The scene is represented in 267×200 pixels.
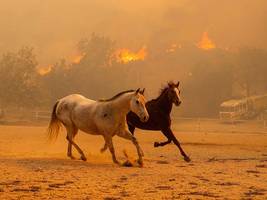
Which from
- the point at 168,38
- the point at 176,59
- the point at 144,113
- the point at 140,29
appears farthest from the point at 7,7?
the point at 144,113

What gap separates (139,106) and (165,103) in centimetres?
219

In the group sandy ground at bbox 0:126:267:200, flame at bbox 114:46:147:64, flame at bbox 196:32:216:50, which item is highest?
flame at bbox 196:32:216:50

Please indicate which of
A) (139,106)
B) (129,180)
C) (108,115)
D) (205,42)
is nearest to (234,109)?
(205,42)

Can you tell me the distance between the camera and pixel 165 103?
12.2m

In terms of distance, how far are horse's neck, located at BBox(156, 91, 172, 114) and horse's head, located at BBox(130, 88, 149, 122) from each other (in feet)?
6.34

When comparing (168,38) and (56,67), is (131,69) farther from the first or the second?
(168,38)

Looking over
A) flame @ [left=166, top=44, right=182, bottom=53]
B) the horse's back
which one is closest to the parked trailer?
flame @ [left=166, top=44, right=182, bottom=53]

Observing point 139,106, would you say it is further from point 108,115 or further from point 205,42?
point 205,42

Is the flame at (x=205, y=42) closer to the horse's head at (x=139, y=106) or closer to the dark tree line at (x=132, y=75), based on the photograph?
the dark tree line at (x=132, y=75)

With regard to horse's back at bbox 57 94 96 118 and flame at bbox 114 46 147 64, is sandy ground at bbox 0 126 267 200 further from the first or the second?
flame at bbox 114 46 147 64

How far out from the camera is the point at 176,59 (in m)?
67.7

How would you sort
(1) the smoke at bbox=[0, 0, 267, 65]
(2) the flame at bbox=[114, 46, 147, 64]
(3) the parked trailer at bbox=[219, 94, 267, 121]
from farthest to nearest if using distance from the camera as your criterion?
(1) the smoke at bbox=[0, 0, 267, 65] < (2) the flame at bbox=[114, 46, 147, 64] < (3) the parked trailer at bbox=[219, 94, 267, 121]

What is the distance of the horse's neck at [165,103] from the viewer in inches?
478

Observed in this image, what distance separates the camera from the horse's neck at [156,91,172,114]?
1215cm
